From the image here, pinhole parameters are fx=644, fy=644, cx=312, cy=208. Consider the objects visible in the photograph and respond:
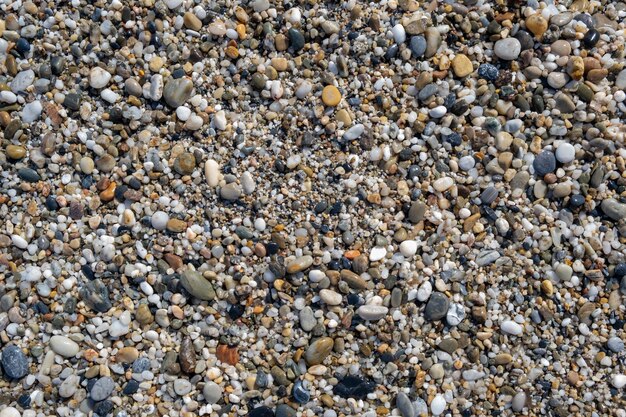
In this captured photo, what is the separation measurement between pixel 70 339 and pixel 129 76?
0.83 m

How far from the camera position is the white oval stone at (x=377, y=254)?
193cm

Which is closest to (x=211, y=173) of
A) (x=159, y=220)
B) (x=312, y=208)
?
(x=159, y=220)

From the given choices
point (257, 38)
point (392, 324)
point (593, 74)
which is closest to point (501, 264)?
point (392, 324)

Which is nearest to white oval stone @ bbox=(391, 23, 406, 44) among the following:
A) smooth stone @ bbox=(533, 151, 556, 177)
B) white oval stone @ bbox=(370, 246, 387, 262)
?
smooth stone @ bbox=(533, 151, 556, 177)

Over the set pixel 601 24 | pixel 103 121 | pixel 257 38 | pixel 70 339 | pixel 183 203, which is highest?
pixel 601 24

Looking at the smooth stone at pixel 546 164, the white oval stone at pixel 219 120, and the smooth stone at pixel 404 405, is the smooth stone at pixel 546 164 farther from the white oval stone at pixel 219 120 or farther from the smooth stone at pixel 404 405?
the white oval stone at pixel 219 120

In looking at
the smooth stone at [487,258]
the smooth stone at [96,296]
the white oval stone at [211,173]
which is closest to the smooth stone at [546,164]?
the smooth stone at [487,258]

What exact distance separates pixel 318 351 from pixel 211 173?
62 cm

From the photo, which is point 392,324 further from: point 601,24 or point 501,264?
point 601,24

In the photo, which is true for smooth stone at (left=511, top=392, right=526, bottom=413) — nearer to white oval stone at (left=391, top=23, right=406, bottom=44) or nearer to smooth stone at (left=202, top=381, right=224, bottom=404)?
smooth stone at (left=202, top=381, right=224, bottom=404)

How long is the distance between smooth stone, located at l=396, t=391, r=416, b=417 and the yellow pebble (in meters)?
0.90

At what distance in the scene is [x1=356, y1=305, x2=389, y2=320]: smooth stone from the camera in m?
1.89

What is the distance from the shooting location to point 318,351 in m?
1.87

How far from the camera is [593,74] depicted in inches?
81.3
